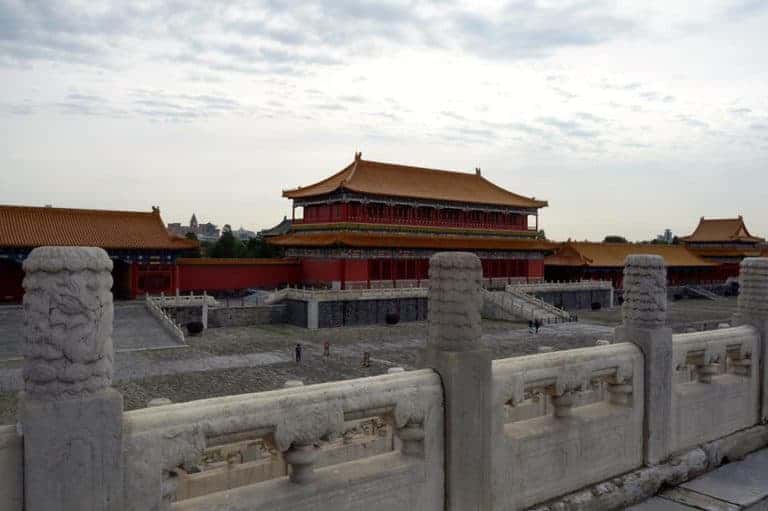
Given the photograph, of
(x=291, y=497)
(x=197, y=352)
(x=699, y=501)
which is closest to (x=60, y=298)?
(x=291, y=497)

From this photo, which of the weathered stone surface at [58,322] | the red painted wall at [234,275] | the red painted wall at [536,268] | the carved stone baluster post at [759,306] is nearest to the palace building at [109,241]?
the red painted wall at [234,275]

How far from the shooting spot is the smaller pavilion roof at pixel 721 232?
64.6 metres

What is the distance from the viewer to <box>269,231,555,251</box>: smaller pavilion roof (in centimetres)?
3806

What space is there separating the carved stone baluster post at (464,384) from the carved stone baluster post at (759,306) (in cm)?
589

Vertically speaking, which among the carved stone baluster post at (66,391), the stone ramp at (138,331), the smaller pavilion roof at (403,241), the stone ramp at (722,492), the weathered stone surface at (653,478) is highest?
the smaller pavilion roof at (403,241)

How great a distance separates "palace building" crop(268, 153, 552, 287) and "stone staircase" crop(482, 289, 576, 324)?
397 cm

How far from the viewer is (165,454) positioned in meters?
3.96

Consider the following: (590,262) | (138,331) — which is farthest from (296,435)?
(590,262)

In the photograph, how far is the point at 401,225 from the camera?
41.1m

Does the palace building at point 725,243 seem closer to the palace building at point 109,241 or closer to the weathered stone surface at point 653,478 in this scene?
the palace building at point 109,241

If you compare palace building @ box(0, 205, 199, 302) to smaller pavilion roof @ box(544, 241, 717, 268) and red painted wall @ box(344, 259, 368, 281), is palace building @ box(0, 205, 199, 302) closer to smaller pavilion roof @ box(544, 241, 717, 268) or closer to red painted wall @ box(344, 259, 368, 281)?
red painted wall @ box(344, 259, 368, 281)

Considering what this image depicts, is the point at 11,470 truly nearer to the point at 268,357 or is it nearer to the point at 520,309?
the point at 268,357

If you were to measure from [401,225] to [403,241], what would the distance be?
4.99 ft

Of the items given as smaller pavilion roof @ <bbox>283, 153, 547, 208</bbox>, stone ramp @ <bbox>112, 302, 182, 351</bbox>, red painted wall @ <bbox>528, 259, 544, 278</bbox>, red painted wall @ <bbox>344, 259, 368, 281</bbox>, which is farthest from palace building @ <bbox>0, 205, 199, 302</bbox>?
red painted wall @ <bbox>528, 259, 544, 278</bbox>
